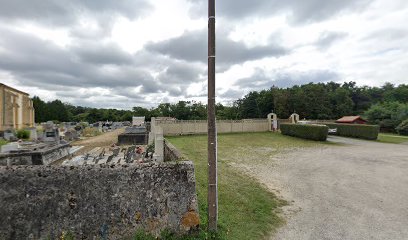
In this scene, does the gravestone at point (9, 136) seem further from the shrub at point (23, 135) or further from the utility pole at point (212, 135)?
the utility pole at point (212, 135)

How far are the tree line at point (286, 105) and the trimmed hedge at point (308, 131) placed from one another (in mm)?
23306

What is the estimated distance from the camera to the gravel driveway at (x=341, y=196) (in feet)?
16.3

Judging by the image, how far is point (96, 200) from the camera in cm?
408

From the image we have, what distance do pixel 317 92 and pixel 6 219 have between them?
52913 mm

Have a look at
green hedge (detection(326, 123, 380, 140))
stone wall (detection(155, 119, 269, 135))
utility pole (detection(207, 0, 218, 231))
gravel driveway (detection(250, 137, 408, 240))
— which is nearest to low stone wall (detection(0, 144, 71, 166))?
utility pole (detection(207, 0, 218, 231))

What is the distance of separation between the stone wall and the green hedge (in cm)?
822

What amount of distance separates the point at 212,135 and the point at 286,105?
155 ft

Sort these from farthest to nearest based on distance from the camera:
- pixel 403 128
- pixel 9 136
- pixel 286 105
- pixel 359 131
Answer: pixel 286 105 → pixel 403 128 → pixel 359 131 → pixel 9 136

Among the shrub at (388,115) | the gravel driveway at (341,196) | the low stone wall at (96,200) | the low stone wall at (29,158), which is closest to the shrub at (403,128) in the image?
the shrub at (388,115)

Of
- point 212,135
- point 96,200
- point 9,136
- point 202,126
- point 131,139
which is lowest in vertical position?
point 9,136

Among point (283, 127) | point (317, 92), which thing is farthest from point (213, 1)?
point (317, 92)

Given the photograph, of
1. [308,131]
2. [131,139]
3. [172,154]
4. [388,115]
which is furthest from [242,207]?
[388,115]

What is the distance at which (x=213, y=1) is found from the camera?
4.42 metres

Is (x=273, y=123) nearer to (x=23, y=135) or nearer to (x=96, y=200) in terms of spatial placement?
(x=23, y=135)
